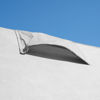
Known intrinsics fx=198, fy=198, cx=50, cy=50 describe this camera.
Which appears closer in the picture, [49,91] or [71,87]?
[49,91]

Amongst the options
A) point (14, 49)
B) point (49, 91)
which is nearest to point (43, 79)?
point (49, 91)

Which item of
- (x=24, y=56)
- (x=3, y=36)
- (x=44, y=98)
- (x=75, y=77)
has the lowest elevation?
(x=44, y=98)

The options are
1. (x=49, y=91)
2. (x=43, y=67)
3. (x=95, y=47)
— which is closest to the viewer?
(x=49, y=91)

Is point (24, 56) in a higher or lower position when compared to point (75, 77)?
higher

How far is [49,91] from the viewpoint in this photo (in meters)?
1.56

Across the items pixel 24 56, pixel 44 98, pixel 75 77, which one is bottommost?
pixel 44 98

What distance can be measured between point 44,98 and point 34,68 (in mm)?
357

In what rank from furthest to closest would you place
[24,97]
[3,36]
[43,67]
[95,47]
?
[95,47] < [3,36] < [43,67] < [24,97]

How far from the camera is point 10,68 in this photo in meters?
1.63

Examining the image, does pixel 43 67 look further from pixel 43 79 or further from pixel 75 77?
pixel 75 77

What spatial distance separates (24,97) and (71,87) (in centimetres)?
48

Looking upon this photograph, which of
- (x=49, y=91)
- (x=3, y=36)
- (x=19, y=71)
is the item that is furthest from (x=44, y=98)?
Result: (x=3, y=36)

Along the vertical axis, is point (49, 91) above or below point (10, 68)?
below

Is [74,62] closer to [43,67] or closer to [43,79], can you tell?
[43,67]
